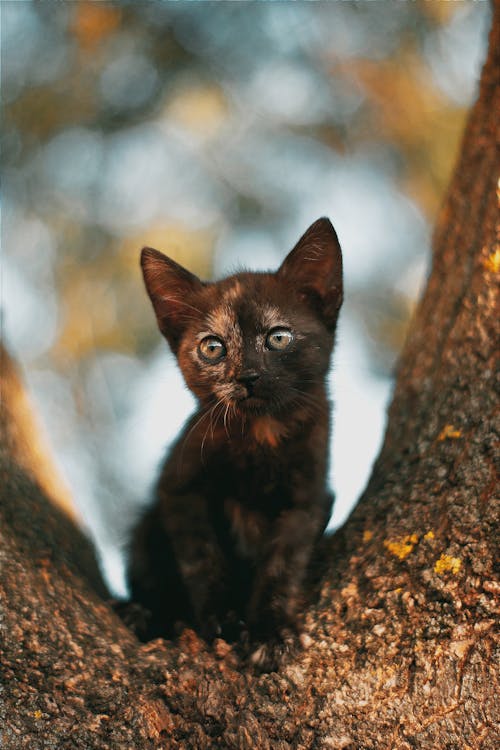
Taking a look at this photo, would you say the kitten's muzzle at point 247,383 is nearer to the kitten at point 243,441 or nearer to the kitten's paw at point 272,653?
the kitten at point 243,441

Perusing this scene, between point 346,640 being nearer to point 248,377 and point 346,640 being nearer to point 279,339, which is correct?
point 248,377

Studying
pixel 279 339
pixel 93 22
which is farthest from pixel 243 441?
pixel 93 22

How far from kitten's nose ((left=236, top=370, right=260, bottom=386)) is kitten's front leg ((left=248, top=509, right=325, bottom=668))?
517mm

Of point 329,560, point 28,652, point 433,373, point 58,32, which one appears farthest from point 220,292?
point 58,32

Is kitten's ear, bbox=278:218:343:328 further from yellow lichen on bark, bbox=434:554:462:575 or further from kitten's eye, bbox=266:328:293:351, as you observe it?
yellow lichen on bark, bbox=434:554:462:575

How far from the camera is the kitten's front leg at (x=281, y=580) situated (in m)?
2.29

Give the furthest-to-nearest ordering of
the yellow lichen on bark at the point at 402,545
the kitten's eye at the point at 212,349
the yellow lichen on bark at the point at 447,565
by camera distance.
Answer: the kitten's eye at the point at 212,349 < the yellow lichen on bark at the point at 402,545 < the yellow lichen on bark at the point at 447,565

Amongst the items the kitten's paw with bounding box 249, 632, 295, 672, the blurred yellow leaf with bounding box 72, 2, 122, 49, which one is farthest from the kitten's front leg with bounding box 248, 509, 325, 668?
the blurred yellow leaf with bounding box 72, 2, 122, 49

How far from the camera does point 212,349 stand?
9.62 feet

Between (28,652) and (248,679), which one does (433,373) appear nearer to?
(248,679)

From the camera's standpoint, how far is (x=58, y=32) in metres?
4.65

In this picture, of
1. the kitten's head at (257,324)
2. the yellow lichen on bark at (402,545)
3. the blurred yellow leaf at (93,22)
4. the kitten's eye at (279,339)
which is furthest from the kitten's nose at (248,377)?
the blurred yellow leaf at (93,22)

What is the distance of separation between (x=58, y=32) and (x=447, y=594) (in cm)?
421

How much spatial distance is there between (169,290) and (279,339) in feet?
1.88
